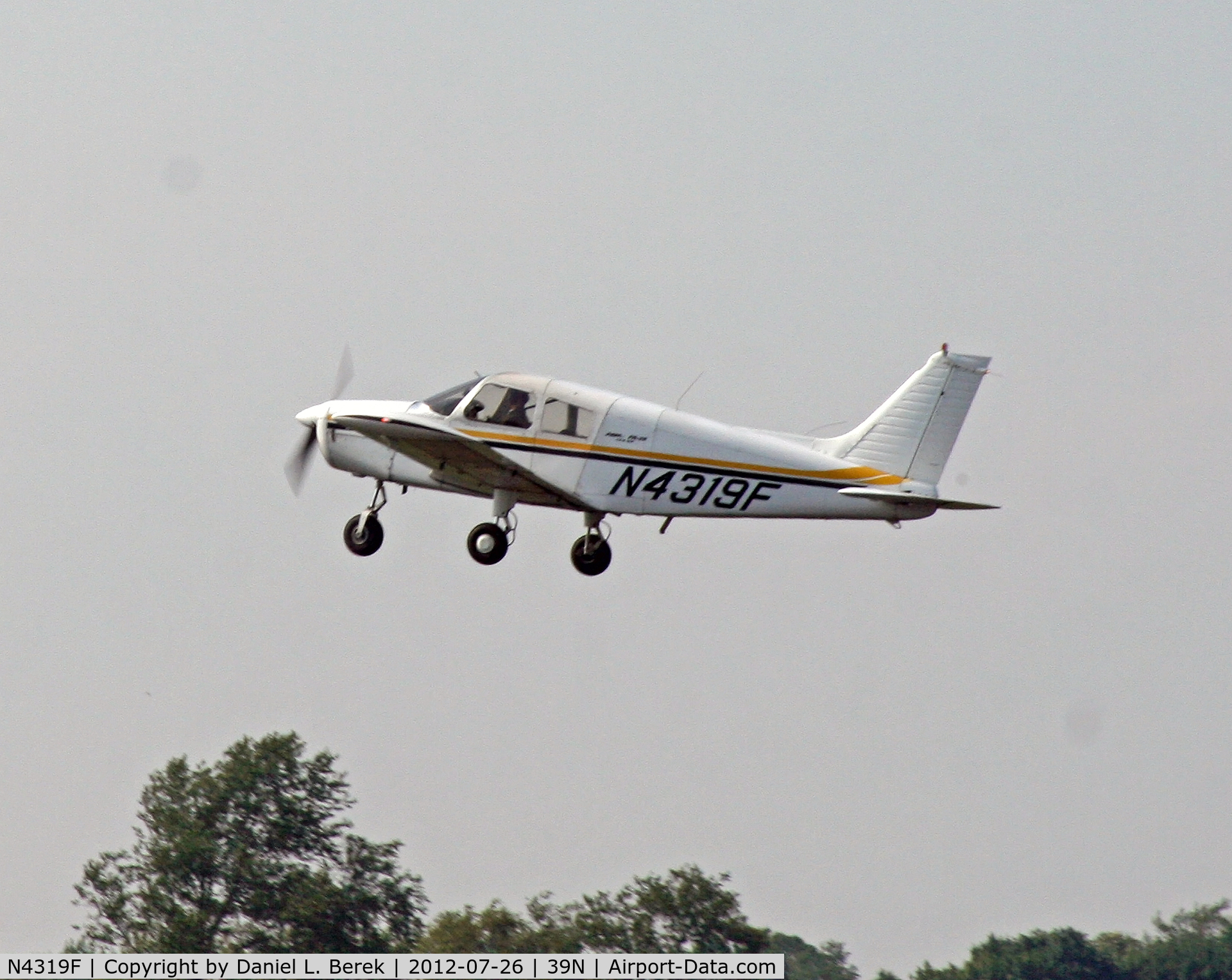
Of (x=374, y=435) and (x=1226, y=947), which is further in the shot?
(x=1226, y=947)

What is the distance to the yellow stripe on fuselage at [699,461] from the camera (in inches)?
892

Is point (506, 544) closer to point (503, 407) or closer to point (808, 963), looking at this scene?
point (503, 407)

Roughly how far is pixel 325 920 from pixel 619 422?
31.3 m

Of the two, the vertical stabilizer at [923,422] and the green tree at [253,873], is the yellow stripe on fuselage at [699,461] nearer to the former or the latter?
the vertical stabilizer at [923,422]

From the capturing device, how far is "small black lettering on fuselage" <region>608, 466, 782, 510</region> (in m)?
23.1

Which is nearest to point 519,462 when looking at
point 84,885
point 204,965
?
point 204,965

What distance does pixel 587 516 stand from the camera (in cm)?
2470

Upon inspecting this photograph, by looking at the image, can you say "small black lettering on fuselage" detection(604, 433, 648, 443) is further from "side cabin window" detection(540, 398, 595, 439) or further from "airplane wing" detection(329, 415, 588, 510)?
"airplane wing" detection(329, 415, 588, 510)

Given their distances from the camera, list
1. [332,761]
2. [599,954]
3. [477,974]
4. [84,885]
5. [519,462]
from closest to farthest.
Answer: [519,462] < [477,974] < [599,954] < [84,885] < [332,761]

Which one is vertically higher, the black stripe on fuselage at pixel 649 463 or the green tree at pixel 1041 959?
the green tree at pixel 1041 959

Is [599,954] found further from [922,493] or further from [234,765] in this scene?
[922,493]

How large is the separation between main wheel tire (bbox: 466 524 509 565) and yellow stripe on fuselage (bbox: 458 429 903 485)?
4.68 feet
